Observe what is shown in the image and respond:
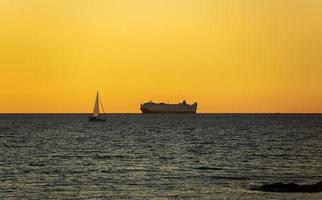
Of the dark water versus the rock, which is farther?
the rock

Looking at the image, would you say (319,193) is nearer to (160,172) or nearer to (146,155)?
(160,172)

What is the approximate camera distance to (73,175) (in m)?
63.1

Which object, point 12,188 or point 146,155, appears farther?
point 146,155

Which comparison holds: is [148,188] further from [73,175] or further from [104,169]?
[104,169]

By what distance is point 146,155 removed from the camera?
292 feet

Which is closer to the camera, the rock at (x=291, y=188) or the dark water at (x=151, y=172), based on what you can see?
the dark water at (x=151, y=172)

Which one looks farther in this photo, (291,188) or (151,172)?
(151,172)

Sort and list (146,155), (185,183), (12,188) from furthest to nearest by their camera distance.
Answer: (146,155) < (185,183) < (12,188)

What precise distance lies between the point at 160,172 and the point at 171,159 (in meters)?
16.5

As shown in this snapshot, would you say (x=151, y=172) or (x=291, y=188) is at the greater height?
(x=151, y=172)

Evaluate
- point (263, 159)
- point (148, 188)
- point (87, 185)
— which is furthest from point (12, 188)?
point (263, 159)

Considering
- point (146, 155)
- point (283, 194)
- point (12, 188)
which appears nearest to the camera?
point (283, 194)

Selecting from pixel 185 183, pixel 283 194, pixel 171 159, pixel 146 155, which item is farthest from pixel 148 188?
pixel 146 155

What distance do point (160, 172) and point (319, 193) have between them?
1945cm
